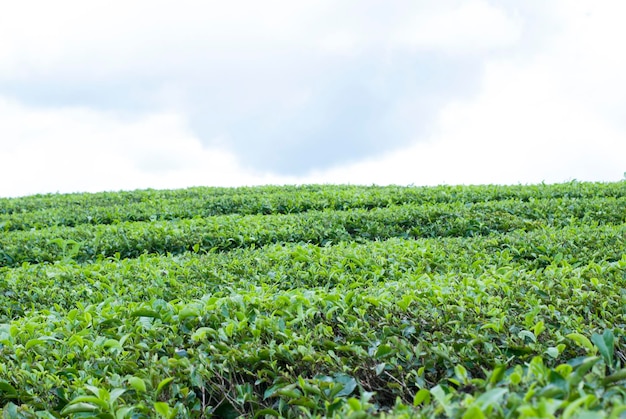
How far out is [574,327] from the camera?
324cm

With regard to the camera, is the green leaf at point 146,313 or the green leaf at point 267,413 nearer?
the green leaf at point 267,413

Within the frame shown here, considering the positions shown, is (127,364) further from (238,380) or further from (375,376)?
(375,376)

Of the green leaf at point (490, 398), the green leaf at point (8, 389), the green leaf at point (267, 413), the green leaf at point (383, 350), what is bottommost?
the green leaf at point (8, 389)

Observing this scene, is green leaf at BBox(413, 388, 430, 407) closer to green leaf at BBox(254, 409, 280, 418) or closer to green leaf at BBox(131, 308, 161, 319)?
green leaf at BBox(254, 409, 280, 418)

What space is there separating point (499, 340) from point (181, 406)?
1.72m

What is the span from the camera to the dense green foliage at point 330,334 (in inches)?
85.8

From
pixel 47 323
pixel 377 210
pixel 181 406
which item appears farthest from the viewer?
pixel 377 210

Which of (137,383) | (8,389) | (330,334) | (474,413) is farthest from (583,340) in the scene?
(8,389)

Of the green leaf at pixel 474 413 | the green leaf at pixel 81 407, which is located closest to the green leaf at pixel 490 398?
the green leaf at pixel 474 413

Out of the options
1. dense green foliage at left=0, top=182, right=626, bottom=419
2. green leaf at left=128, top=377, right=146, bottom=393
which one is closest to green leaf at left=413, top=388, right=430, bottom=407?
dense green foliage at left=0, top=182, right=626, bottom=419

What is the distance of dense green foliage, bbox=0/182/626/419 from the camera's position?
2.18m

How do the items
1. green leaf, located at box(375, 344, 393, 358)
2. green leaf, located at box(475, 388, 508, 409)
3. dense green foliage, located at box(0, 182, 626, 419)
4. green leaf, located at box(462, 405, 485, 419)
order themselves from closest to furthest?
green leaf, located at box(462, 405, 485, 419), green leaf, located at box(475, 388, 508, 409), dense green foliage, located at box(0, 182, 626, 419), green leaf, located at box(375, 344, 393, 358)

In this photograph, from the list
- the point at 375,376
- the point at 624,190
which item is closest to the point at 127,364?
the point at 375,376

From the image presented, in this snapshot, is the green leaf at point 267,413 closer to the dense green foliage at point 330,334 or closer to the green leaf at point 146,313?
the dense green foliage at point 330,334
